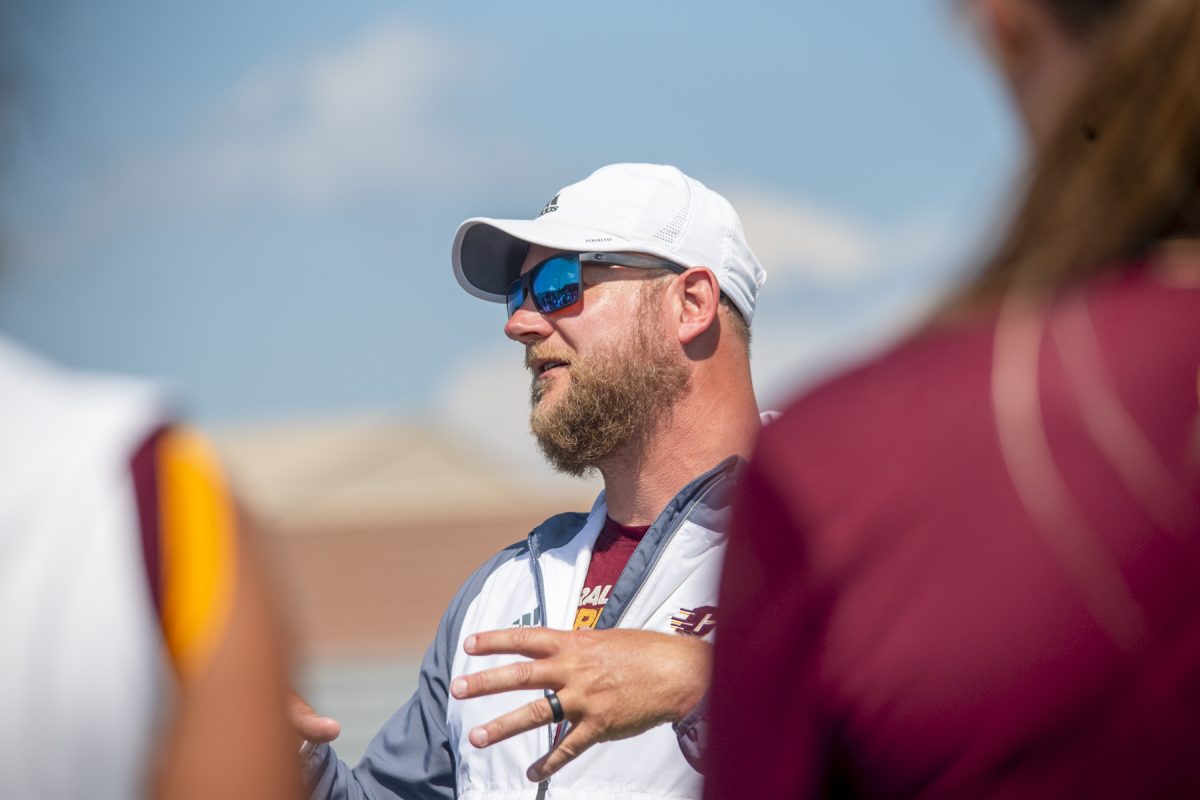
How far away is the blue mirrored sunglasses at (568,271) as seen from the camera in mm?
3279

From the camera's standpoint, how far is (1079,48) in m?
1.04

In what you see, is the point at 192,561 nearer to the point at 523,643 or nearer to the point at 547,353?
the point at 523,643

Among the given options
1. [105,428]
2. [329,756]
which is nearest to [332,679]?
[329,756]

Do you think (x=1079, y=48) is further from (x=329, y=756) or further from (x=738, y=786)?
(x=329, y=756)

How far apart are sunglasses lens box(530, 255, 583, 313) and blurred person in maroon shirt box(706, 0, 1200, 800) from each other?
7.38 ft

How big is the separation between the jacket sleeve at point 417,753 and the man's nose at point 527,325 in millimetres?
709

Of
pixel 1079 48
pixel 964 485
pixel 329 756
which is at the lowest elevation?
pixel 329 756

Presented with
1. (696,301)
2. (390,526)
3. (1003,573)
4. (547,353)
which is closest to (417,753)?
(547,353)

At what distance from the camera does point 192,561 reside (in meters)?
1.02

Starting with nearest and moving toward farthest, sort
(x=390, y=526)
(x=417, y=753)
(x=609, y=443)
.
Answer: (x=417, y=753) → (x=609, y=443) → (x=390, y=526)

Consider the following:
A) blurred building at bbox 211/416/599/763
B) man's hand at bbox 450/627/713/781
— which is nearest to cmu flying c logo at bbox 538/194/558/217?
man's hand at bbox 450/627/713/781

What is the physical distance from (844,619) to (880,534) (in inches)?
2.7

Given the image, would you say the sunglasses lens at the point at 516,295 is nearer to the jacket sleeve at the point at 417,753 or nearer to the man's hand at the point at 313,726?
the jacket sleeve at the point at 417,753

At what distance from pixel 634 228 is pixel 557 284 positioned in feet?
0.77
